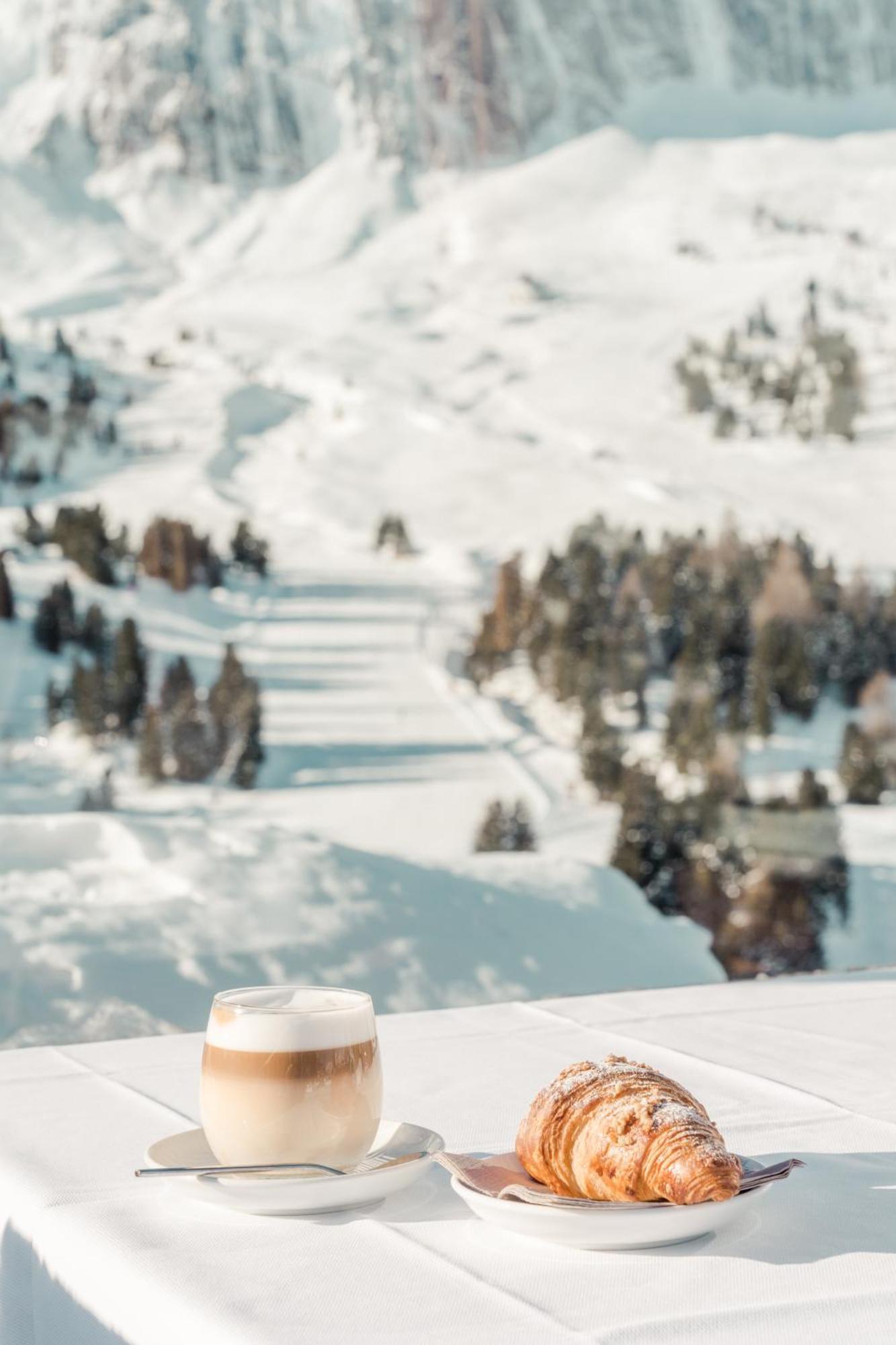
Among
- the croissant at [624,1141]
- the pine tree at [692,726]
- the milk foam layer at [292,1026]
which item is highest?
the milk foam layer at [292,1026]

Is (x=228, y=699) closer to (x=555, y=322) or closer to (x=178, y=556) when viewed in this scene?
(x=178, y=556)

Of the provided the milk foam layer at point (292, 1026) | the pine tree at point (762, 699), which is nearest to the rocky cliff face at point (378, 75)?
the pine tree at point (762, 699)

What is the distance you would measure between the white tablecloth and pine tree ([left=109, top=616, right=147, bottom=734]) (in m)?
1.67

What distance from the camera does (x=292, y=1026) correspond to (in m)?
0.69

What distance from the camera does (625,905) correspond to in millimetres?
2779

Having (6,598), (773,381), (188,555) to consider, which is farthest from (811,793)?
(6,598)

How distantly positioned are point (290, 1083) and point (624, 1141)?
16cm

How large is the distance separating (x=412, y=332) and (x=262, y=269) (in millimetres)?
351

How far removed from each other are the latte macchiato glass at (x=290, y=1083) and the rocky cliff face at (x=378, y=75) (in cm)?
273

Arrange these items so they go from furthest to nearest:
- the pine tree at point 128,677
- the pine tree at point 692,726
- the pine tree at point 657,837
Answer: the pine tree at point 692,726 < the pine tree at point 657,837 < the pine tree at point 128,677

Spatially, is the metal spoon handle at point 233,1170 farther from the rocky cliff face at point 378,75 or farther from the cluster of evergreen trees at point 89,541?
the rocky cliff face at point 378,75

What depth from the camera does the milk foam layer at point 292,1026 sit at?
0.69m

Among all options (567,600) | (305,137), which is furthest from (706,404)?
(305,137)

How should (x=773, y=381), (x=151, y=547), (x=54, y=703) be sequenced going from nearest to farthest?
1. (x=54, y=703)
2. (x=151, y=547)
3. (x=773, y=381)
